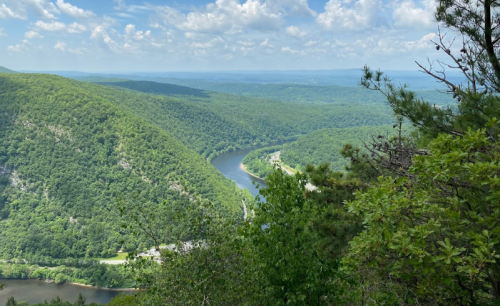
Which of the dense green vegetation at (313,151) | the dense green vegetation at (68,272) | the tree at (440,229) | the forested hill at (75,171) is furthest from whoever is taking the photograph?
the dense green vegetation at (313,151)

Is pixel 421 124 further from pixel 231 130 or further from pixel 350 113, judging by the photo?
A: pixel 350 113

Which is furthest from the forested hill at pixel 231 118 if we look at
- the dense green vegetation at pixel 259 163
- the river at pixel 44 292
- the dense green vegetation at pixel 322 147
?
the river at pixel 44 292

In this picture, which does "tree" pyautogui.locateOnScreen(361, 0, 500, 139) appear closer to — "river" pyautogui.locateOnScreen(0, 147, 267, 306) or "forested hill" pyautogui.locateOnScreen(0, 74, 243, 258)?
"river" pyautogui.locateOnScreen(0, 147, 267, 306)

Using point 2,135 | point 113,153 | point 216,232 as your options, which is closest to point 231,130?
point 113,153

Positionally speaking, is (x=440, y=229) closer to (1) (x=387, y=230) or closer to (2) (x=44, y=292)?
(1) (x=387, y=230)

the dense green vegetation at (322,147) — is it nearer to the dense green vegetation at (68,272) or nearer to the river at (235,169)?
the river at (235,169)
